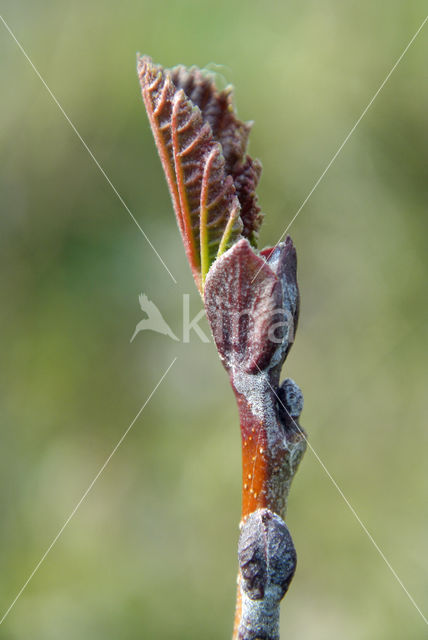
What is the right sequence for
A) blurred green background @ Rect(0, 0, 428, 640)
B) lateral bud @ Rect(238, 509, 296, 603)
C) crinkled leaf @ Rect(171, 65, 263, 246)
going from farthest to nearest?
blurred green background @ Rect(0, 0, 428, 640)
crinkled leaf @ Rect(171, 65, 263, 246)
lateral bud @ Rect(238, 509, 296, 603)

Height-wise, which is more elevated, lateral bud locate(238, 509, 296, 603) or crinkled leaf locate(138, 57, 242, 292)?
crinkled leaf locate(138, 57, 242, 292)

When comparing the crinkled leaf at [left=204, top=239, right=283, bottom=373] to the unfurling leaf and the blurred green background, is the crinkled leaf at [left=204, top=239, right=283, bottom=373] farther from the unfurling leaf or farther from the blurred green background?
the blurred green background

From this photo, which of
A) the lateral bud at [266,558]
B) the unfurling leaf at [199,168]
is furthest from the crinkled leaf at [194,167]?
the lateral bud at [266,558]

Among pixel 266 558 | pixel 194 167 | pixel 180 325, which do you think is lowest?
pixel 180 325

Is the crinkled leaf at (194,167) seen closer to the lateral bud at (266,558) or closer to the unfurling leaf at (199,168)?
the unfurling leaf at (199,168)

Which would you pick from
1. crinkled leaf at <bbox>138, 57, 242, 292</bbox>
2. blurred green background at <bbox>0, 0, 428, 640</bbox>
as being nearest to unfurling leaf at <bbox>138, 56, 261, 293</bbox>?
crinkled leaf at <bbox>138, 57, 242, 292</bbox>

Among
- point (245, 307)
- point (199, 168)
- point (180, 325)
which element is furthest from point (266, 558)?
point (180, 325)

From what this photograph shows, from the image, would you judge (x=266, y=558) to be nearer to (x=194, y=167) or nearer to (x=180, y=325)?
(x=194, y=167)
